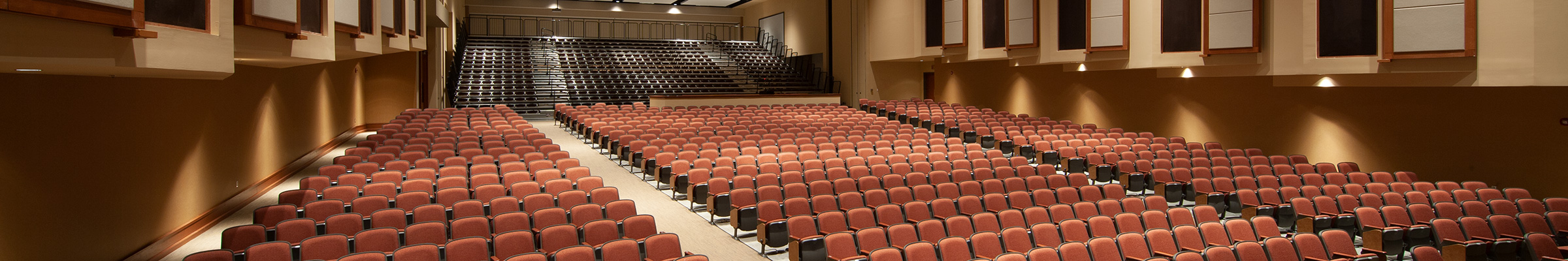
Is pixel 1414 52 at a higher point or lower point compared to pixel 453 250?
higher

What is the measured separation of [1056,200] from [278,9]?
568 cm

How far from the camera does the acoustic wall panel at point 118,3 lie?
3037mm

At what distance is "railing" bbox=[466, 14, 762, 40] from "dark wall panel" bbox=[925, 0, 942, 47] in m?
11.3

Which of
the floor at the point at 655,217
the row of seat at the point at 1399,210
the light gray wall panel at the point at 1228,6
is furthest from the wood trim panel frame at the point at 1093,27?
the floor at the point at 655,217

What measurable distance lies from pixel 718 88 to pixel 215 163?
43.8 feet

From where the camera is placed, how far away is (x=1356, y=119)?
1041cm

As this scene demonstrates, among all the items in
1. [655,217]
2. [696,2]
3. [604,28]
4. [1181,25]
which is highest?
Result: [696,2]

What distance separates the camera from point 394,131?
10508mm

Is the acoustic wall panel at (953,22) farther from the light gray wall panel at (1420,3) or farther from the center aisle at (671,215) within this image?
the light gray wall panel at (1420,3)

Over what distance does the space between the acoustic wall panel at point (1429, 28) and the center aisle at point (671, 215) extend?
613cm

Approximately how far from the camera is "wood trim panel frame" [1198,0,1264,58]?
9375 mm

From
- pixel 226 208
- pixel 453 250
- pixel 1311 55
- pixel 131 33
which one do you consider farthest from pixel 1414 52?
pixel 226 208

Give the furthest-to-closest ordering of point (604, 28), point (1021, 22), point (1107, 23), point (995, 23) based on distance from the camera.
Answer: point (604, 28)
point (995, 23)
point (1021, 22)
point (1107, 23)

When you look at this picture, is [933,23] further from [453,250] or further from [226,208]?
[453,250]
